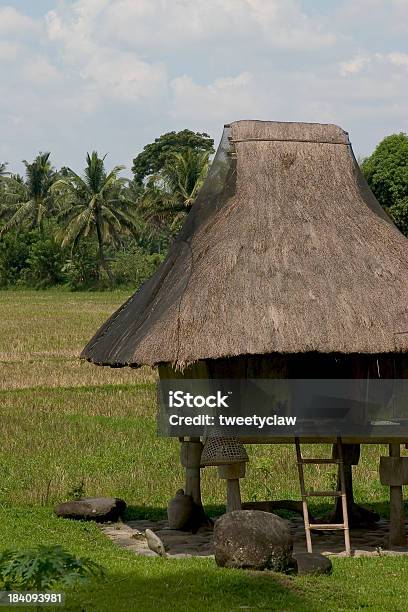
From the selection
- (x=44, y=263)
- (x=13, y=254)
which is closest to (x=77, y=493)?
(x=44, y=263)

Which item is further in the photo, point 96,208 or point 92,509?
point 96,208

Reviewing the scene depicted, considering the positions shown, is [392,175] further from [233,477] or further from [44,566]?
[44,566]

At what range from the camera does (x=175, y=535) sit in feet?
39.1

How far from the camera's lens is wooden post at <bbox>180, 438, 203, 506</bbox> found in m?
12.3

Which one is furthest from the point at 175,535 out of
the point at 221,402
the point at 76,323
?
the point at 76,323

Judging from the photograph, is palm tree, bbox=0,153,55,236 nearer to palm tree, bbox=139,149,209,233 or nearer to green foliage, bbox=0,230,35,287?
green foliage, bbox=0,230,35,287

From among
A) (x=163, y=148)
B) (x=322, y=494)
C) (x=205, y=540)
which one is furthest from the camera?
(x=163, y=148)

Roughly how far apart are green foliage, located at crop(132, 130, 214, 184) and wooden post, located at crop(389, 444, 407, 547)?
62440 mm

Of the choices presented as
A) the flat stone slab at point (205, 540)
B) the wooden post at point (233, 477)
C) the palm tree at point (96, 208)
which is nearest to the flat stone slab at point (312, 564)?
the flat stone slab at point (205, 540)

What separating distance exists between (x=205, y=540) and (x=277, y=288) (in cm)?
284

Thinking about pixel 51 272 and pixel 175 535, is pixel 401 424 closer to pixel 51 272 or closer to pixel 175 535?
pixel 175 535

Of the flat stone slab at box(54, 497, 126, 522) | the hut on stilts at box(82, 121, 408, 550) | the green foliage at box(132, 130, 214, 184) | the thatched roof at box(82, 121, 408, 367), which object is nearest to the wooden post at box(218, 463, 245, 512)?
the hut on stilts at box(82, 121, 408, 550)

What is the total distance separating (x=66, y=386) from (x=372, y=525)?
1265 cm

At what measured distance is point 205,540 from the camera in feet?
38.3
